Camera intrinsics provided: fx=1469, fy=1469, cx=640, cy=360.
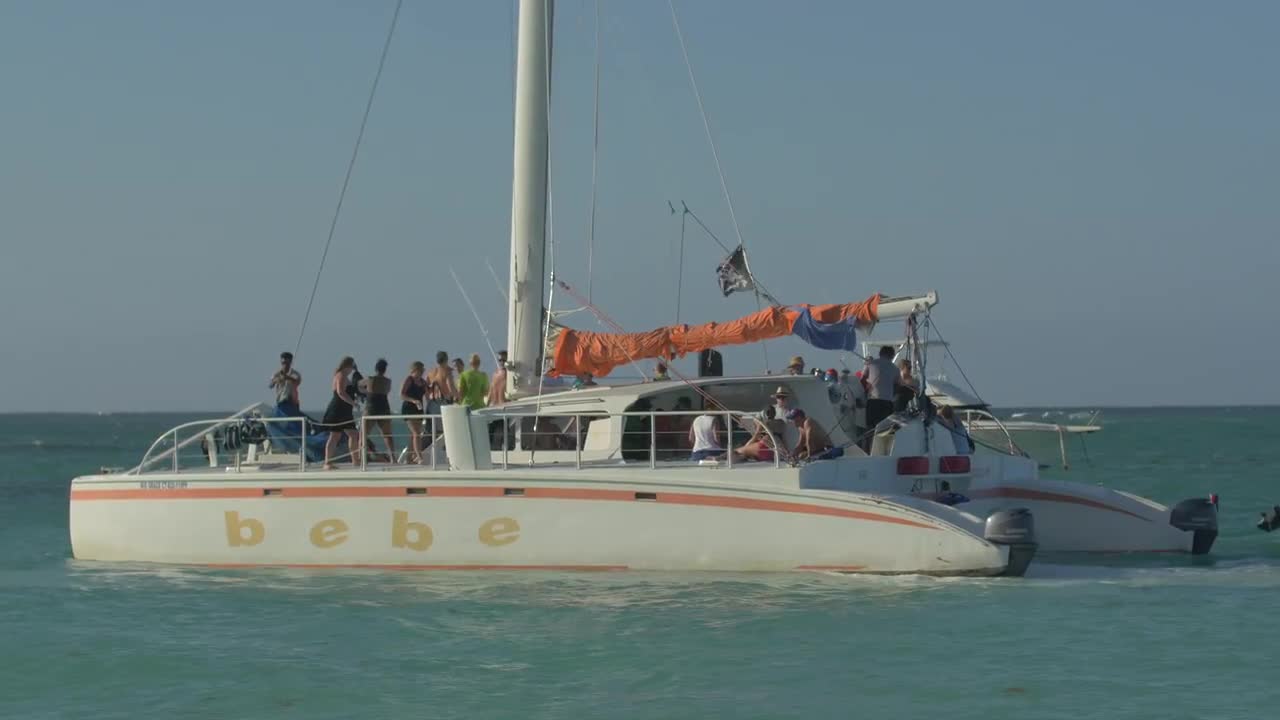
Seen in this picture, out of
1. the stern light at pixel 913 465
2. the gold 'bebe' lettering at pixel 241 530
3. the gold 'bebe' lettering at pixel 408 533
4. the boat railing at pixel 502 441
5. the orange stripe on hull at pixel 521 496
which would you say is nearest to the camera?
the orange stripe on hull at pixel 521 496

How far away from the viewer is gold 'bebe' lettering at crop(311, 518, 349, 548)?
13.5 m

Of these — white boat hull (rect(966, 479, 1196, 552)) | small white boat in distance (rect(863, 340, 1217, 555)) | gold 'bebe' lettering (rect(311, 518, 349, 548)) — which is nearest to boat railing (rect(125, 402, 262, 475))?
gold 'bebe' lettering (rect(311, 518, 349, 548))

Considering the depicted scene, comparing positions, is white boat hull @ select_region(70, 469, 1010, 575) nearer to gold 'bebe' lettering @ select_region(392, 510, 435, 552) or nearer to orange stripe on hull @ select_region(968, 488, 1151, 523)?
gold 'bebe' lettering @ select_region(392, 510, 435, 552)

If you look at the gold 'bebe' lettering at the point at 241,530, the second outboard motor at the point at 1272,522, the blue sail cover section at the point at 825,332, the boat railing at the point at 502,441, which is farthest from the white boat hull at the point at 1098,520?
the gold 'bebe' lettering at the point at 241,530

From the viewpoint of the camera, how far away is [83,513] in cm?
1464

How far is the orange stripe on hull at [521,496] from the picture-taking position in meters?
12.3

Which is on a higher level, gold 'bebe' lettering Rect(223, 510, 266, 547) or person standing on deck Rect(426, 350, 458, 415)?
person standing on deck Rect(426, 350, 458, 415)

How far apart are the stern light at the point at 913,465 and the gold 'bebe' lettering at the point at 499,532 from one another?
3536mm

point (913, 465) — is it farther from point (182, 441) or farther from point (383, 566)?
point (182, 441)

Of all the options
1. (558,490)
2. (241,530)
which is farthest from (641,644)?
(241,530)

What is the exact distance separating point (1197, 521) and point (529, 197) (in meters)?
7.55

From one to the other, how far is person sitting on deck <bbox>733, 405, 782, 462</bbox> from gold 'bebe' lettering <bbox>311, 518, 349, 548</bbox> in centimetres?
371

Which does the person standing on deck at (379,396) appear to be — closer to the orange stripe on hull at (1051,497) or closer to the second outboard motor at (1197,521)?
the orange stripe on hull at (1051,497)

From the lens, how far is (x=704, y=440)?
13383 mm
